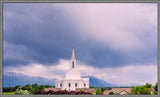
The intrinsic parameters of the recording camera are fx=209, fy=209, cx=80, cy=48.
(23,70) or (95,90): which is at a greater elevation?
(23,70)

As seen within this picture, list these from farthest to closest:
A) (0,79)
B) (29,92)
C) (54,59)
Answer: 1. (54,59)
2. (29,92)
3. (0,79)

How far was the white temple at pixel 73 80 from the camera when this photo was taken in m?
5.93

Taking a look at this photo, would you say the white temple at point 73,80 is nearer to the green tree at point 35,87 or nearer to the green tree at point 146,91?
the green tree at point 35,87

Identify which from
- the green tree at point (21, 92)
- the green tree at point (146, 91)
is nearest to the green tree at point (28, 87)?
the green tree at point (21, 92)

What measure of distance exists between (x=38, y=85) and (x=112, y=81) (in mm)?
2069

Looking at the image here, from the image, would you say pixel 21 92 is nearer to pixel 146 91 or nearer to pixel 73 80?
pixel 73 80

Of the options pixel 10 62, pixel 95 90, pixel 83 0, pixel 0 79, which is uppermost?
pixel 83 0

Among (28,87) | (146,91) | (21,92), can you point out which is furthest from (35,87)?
(146,91)

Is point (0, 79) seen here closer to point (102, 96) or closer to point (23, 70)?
point (23, 70)

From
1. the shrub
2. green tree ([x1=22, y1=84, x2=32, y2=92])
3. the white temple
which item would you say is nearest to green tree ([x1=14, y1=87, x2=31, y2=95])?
the shrub

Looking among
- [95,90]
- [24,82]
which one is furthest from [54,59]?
[95,90]

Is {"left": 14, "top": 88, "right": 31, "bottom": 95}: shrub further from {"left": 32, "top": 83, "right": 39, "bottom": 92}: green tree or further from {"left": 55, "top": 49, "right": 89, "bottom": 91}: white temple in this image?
{"left": 55, "top": 49, "right": 89, "bottom": 91}: white temple

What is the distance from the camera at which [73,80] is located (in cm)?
621

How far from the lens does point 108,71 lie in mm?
5977
